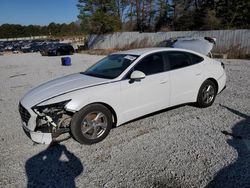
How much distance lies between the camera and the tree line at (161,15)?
82.9 ft

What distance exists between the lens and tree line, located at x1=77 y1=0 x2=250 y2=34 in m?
25.3

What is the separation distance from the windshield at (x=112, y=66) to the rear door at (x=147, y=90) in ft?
0.70

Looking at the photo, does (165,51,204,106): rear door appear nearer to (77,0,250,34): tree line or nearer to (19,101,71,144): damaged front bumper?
(19,101,71,144): damaged front bumper

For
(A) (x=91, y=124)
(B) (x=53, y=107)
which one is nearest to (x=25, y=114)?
(B) (x=53, y=107)

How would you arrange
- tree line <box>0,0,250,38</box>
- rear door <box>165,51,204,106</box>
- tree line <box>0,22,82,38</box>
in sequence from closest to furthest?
rear door <box>165,51,204,106</box>
tree line <box>0,0,250,38</box>
tree line <box>0,22,82,38</box>

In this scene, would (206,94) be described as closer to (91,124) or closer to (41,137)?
(91,124)

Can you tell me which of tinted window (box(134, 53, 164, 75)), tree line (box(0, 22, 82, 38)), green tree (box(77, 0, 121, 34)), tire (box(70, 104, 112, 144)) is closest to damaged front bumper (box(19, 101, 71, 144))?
tire (box(70, 104, 112, 144))

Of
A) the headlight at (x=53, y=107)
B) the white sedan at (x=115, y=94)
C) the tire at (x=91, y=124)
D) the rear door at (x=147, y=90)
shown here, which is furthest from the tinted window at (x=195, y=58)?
the headlight at (x=53, y=107)

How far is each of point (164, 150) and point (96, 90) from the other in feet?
4.78

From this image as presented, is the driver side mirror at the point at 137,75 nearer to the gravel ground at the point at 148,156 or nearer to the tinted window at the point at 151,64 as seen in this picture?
the tinted window at the point at 151,64

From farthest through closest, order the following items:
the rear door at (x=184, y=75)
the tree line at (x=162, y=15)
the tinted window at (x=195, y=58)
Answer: the tree line at (x=162, y=15) → the tinted window at (x=195, y=58) → the rear door at (x=184, y=75)

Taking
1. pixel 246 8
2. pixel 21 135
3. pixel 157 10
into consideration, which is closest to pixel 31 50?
pixel 157 10

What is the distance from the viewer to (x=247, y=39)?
16.8 metres

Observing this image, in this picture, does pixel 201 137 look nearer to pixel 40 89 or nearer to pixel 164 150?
pixel 164 150
